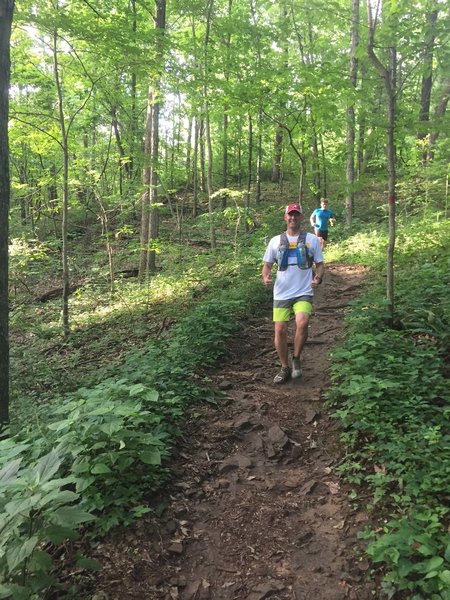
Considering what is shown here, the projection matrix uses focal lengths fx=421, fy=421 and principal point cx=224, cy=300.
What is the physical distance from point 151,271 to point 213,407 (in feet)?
30.5

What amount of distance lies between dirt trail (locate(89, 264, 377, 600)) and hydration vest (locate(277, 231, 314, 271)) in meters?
1.61

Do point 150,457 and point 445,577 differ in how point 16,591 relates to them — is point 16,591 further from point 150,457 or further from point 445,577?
point 445,577

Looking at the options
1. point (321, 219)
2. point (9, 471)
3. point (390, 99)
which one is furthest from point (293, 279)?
point (321, 219)

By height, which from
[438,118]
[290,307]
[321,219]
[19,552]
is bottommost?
[19,552]

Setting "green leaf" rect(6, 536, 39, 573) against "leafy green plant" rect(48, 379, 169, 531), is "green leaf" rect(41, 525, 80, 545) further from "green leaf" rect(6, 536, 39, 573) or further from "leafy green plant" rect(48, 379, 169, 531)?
"leafy green plant" rect(48, 379, 169, 531)

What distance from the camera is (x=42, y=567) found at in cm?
215

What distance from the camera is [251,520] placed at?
3355 millimetres

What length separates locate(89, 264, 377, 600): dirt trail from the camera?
2736mm

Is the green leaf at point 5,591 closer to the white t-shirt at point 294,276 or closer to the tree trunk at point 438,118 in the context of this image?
the white t-shirt at point 294,276

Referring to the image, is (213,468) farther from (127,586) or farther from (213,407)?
(127,586)

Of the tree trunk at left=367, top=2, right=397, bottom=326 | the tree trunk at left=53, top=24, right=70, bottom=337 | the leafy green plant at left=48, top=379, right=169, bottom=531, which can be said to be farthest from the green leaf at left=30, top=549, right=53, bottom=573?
the tree trunk at left=53, top=24, right=70, bottom=337

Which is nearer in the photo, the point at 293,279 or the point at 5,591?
the point at 5,591

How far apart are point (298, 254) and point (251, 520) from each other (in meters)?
3.40

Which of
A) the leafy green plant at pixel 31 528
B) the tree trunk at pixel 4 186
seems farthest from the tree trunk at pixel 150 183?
the leafy green plant at pixel 31 528
